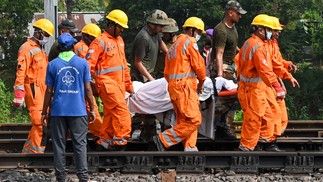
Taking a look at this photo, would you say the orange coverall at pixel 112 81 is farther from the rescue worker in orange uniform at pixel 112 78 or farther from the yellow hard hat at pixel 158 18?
the yellow hard hat at pixel 158 18

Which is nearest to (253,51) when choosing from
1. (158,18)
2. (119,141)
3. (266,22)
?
(266,22)

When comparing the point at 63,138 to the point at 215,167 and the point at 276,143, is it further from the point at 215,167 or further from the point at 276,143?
the point at 276,143

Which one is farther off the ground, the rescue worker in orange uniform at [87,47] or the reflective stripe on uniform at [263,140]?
the rescue worker in orange uniform at [87,47]

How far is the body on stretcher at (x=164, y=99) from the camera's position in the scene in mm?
11391

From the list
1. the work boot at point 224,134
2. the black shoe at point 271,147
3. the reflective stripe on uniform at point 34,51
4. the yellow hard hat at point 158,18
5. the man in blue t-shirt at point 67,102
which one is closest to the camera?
the man in blue t-shirt at point 67,102

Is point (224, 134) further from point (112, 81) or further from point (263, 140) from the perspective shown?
point (112, 81)

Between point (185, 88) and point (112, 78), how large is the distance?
104cm

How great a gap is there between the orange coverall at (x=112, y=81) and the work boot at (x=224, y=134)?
1982 mm

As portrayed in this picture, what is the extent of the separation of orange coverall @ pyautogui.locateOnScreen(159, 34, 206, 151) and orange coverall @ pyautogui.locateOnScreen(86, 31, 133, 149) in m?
0.67

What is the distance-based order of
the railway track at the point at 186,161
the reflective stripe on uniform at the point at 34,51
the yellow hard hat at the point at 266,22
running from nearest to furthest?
the railway track at the point at 186,161, the yellow hard hat at the point at 266,22, the reflective stripe on uniform at the point at 34,51

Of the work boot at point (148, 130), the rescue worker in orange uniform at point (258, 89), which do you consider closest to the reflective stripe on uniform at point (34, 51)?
the work boot at point (148, 130)

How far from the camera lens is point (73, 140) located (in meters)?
9.48

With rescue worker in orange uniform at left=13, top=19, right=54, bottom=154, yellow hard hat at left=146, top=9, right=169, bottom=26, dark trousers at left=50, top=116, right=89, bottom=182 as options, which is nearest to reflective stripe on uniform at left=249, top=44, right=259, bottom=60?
yellow hard hat at left=146, top=9, right=169, bottom=26

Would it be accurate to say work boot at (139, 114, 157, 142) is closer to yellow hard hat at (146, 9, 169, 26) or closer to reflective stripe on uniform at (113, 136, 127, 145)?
reflective stripe on uniform at (113, 136, 127, 145)
